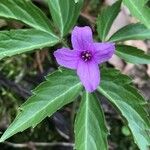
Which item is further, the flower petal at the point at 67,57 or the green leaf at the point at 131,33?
the green leaf at the point at 131,33

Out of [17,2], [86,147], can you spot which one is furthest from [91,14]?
[86,147]

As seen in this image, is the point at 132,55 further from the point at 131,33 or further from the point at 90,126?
the point at 90,126

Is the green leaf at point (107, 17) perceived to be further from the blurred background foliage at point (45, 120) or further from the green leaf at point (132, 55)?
the blurred background foliage at point (45, 120)

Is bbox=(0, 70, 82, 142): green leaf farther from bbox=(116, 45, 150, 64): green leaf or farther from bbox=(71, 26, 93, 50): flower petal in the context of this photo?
bbox=(116, 45, 150, 64): green leaf

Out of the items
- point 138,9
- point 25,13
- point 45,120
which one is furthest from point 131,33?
point 45,120

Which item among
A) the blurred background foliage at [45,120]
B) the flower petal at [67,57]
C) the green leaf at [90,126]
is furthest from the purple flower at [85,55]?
the blurred background foliage at [45,120]

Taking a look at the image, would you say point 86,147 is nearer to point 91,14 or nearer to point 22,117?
point 22,117
